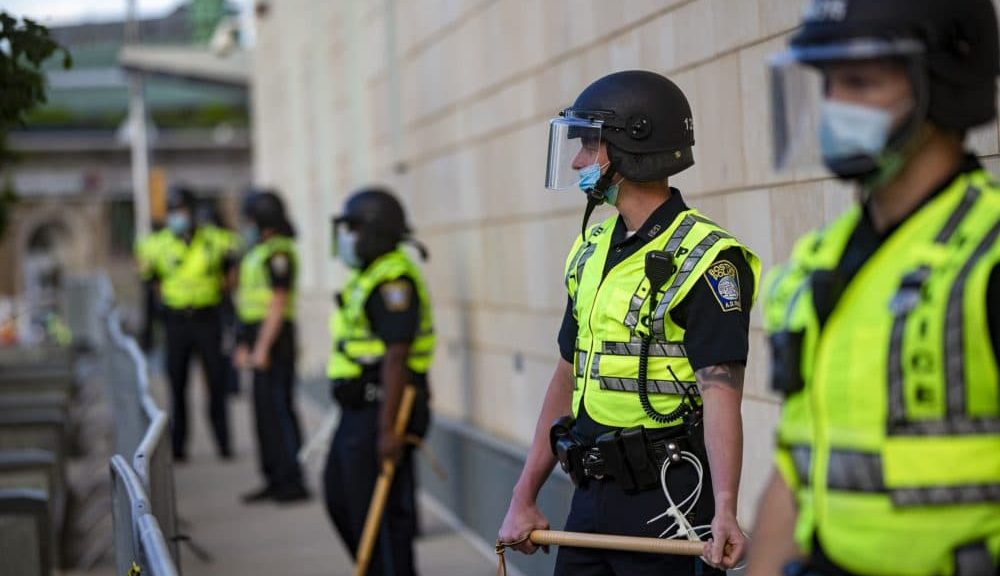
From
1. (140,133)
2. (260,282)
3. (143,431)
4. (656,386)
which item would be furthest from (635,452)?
(140,133)

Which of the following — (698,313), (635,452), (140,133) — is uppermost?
(140,133)

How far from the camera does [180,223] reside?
13094 mm

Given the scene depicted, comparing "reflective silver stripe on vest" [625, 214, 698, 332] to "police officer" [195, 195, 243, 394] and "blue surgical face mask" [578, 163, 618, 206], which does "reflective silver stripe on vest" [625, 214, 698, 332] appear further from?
"police officer" [195, 195, 243, 394]

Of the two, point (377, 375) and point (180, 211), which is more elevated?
point (180, 211)

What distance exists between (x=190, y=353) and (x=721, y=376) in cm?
978

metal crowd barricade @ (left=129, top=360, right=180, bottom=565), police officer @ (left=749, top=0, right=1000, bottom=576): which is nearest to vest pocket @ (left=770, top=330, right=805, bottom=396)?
police officer @ (left=749, top=0, right=1000, bottom=576)

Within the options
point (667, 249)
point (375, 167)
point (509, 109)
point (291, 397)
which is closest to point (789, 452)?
point (667, 249)

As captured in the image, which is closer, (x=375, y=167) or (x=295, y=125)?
(x=375, y=167)

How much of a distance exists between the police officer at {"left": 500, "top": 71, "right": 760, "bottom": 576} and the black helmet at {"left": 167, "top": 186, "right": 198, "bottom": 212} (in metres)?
9.40

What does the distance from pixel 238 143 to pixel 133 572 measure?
4861 cm

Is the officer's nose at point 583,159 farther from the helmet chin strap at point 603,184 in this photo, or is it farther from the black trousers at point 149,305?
the black trousers at point 149,305

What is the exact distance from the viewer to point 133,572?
407cm

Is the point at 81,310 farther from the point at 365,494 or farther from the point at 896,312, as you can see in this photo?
the point at 896,312

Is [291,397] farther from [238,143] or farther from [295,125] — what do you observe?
[238,143]
